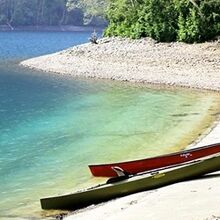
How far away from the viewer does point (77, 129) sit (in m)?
21.8

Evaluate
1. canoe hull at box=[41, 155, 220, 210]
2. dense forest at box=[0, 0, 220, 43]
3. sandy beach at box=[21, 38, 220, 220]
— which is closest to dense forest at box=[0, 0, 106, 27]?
dense forest at box=[0, 0, 220, 43]

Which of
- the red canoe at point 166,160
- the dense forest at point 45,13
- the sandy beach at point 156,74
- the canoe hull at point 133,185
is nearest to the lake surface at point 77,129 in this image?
the canoe hull at point 133,185

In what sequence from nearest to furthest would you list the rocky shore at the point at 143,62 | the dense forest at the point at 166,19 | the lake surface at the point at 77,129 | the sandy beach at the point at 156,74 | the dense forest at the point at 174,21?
the sandy beach at the point at 156,74 → the lake surface at the point at 77,129 → the rocky shore at the point at 143,62 → the dense forest at the point at 174,21 → the dense forest at the point at 166,19

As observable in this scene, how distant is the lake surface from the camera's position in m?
14.6

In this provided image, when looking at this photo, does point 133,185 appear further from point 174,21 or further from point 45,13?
point 45,13

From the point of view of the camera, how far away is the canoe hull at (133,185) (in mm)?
12016

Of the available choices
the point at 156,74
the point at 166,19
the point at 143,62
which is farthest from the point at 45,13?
the point at 156,74

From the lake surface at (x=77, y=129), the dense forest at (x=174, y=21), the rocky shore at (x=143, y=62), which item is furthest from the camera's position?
the dense forest at (x=174, y=21)

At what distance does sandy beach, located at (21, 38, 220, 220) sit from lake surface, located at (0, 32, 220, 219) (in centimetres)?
159

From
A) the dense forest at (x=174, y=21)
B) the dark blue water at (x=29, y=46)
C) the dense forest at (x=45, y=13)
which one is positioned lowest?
the dark blue water at (x=29, y=46)

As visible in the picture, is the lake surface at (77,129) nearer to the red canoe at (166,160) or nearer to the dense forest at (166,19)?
the red canoe at (166,160)

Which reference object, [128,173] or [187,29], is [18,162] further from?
[187,29]

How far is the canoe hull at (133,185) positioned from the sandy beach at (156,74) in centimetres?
29

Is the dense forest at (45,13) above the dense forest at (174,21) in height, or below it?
below
